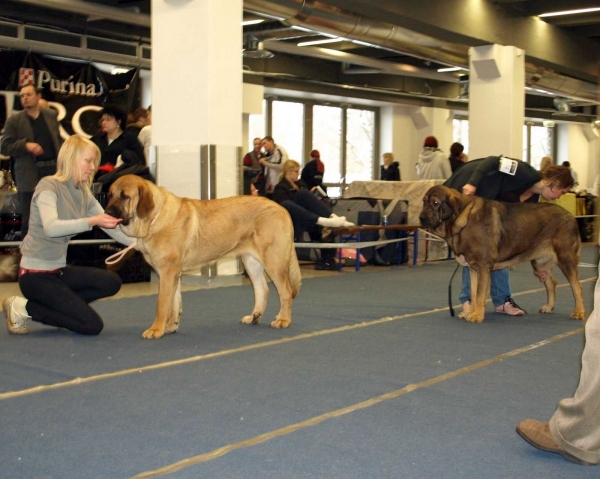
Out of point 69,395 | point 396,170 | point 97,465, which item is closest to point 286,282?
point 69,395

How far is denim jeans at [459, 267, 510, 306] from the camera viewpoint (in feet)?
19.7

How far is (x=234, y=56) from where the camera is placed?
25.1 feet

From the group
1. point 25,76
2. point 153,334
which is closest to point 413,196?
point 25,76

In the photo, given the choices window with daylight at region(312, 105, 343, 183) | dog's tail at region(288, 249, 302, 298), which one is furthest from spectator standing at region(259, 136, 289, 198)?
window with daylight at region(312, 105, 343, 183)

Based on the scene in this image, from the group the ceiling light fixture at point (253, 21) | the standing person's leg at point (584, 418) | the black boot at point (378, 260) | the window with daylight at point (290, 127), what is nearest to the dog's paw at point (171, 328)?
the standing person's leg at point (584, 418)

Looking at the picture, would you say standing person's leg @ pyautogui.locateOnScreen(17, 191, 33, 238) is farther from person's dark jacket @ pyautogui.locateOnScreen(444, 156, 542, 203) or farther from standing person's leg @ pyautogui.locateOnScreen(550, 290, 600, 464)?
standing person's leg @ pyautogui.locateOnScreen(550, 290, 600, 464)

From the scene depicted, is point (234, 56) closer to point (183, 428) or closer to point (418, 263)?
point (418, 263)

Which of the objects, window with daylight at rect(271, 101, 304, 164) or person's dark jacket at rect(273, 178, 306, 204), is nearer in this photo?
person's dark jacket at rect(273, 178, 306, 204)

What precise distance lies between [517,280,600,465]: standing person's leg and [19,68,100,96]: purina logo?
35.8 feet

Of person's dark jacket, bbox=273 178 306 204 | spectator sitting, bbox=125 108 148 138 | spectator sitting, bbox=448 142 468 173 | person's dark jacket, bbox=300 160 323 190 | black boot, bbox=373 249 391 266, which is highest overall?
spectator sitting, bbox=125 108 148 138

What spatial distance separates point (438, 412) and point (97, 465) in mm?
1431

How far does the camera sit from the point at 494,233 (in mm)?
5527

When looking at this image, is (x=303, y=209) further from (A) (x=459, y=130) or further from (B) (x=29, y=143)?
(A) (x=459, y=130)

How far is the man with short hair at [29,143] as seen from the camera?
290 inches
